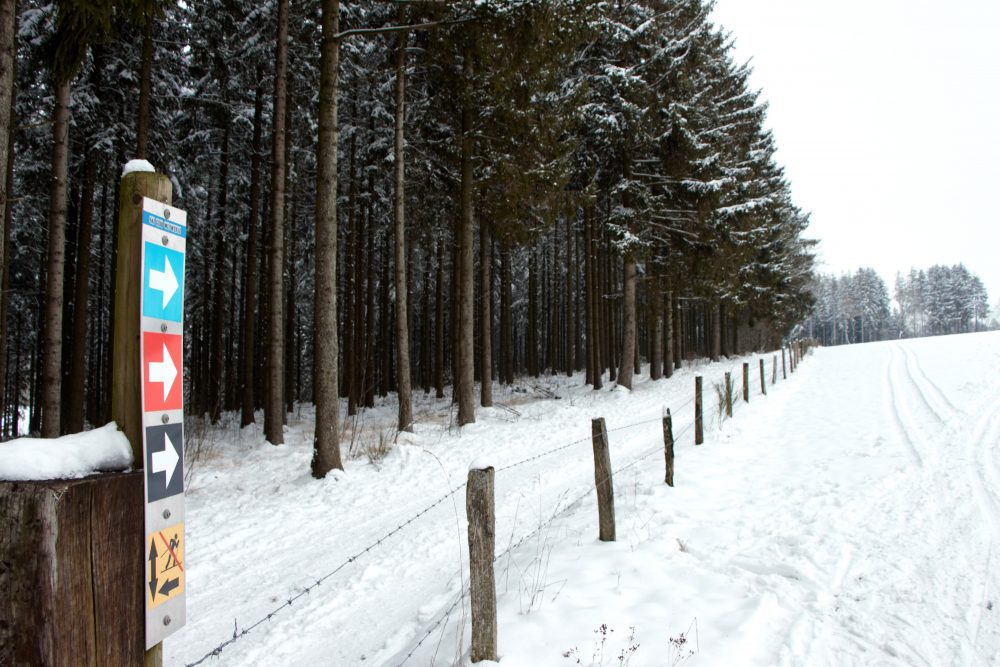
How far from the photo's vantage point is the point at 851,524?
5.52 meters

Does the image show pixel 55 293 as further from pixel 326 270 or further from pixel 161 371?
pixel 161 371

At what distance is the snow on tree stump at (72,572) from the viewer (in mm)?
1329

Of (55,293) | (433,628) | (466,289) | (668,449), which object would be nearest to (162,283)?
(433,628)

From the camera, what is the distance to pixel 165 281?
69.0 inches

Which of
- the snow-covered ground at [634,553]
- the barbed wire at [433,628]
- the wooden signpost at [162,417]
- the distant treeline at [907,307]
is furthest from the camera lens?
the distant treeline at [907,307]

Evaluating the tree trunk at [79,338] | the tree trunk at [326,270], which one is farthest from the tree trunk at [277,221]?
the tree trunk at [79,338]

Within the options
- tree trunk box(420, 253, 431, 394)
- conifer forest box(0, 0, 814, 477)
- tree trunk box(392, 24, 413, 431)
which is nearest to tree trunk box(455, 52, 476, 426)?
conifer forest box(0, 0, 814, 477)

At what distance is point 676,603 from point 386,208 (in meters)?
18.8

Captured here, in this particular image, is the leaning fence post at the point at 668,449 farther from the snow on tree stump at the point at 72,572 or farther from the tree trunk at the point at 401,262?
the tree trunk at the point at 401,262

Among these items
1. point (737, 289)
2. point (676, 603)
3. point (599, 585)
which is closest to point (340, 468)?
point (599, 585)

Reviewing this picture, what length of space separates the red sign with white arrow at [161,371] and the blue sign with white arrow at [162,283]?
0.08 meters

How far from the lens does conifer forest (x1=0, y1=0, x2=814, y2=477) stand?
9.05 metres

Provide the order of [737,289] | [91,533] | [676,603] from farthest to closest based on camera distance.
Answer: [737,289]
[676,603]
[91,533]

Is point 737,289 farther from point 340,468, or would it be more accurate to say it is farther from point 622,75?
point 340,468
